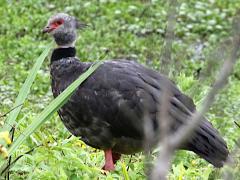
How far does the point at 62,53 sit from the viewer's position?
5363 mm

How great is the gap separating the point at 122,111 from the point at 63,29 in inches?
48.7

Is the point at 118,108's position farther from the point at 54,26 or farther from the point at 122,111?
the point at 54,26

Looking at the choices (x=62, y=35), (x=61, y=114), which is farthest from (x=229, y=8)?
(x=61, y=114)

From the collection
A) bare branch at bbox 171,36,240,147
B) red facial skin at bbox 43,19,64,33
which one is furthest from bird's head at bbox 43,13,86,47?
bare branch at bbox 171,36,240,147

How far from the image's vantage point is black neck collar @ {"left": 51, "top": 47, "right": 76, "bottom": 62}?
5.32 metres

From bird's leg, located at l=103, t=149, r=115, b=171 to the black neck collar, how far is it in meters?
0.80

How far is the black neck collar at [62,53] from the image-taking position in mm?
5316

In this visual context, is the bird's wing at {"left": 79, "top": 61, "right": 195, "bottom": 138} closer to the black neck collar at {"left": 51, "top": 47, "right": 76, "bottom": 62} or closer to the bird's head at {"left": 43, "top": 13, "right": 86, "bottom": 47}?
the black neck collar at {"left": 51, "top": 47, "right": 76, "bottom": 62}

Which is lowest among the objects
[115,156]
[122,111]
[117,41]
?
[117,41]

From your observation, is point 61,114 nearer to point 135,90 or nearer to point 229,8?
point 135,90

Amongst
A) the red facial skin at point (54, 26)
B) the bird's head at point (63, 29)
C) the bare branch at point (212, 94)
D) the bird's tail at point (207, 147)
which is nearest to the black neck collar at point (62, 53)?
the bird's head at point (63, 29)

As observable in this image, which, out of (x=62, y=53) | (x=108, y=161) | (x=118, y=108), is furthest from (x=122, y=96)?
(x=62, y=53)

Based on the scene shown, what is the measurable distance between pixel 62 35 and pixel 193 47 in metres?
3.97

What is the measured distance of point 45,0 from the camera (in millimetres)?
10062
